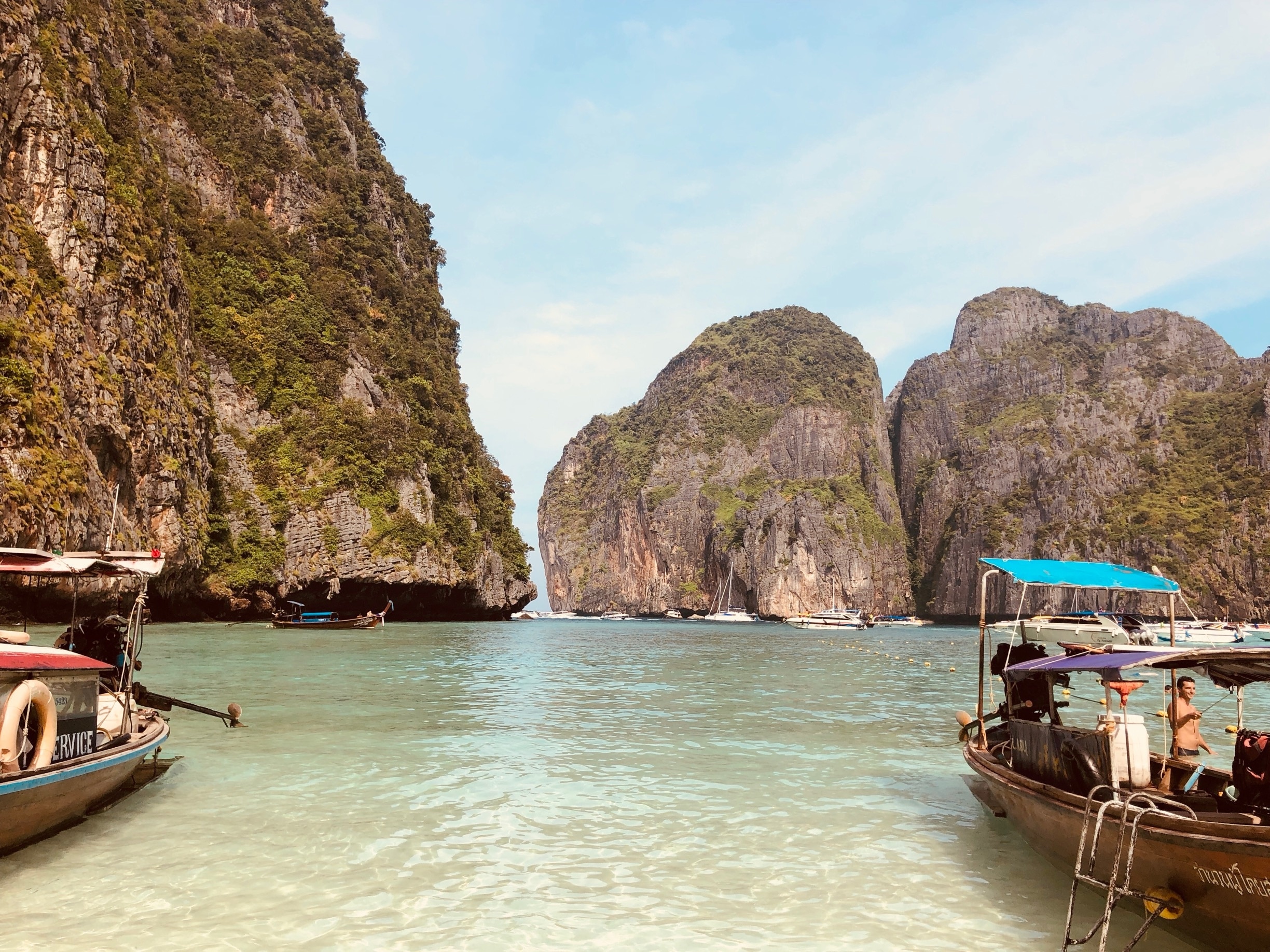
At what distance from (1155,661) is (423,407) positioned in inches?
2334

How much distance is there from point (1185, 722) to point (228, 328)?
55101 millimetres

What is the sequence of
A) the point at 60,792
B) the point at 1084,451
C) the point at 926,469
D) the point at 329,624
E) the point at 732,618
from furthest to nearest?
the point at 926,469
the point at 1084,451
the point at 732,618
the point at 329,624
the point at 60,792

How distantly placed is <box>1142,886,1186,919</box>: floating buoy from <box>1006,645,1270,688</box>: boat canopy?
189cm

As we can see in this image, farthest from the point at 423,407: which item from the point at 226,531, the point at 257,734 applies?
the point at 257,734

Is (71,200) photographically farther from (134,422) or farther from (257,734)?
(257,734)

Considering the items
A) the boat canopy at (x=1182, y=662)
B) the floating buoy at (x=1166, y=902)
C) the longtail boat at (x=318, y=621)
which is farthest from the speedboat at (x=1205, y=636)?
the floating buoy at (x=1166, y=902)

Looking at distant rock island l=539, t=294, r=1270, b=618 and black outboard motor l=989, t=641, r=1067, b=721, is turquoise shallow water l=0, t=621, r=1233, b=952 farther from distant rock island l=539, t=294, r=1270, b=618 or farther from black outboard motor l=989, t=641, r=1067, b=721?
distant rock island l=539, t=294, r=1270, b=618

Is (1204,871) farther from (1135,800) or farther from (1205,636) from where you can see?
(1205,636)

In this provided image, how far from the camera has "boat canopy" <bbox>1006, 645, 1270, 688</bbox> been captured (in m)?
6.72

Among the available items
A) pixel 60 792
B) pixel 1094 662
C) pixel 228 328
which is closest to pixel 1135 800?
pixel 1094 662

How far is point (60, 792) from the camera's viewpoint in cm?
750

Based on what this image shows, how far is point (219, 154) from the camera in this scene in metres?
56.0

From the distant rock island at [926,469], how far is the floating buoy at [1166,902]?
12137cm

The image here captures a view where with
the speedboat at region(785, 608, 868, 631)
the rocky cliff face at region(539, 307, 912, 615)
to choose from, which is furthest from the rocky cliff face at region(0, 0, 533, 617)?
the rocky cliff face at region(539, 307, 912, 615)
